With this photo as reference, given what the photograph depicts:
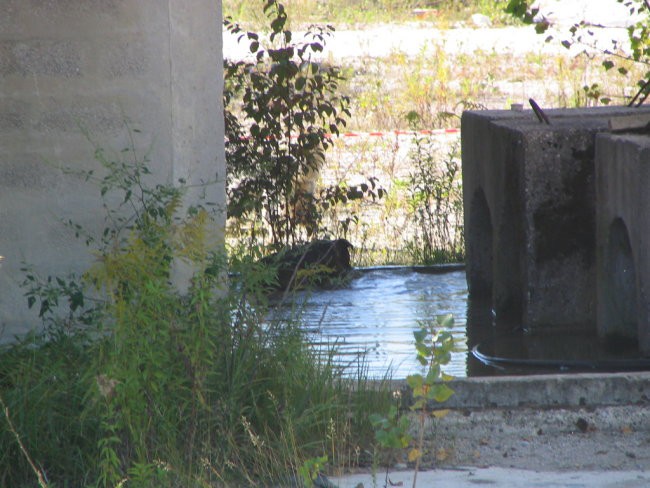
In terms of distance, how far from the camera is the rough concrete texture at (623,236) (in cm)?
536

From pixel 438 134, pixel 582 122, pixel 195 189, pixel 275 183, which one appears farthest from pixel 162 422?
pixel 438 134

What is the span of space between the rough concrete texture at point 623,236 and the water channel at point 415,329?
0.55ft

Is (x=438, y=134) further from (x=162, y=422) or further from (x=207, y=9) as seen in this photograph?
(x=162, y=422)

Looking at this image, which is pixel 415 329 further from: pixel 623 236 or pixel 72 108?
pixel 72 108

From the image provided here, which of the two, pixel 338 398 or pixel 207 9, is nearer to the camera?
pixel 338 398

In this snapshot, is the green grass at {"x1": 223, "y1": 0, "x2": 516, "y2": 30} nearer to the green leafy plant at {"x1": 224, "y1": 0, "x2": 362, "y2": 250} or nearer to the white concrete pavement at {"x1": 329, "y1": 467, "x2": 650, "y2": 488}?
the green leafy plant at {"x1": 224, "y1": 0, "x2": 362, "y2": 250}

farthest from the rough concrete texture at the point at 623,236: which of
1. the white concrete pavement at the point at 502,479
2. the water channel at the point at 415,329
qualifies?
the white concrete pavement at the point at 502,479

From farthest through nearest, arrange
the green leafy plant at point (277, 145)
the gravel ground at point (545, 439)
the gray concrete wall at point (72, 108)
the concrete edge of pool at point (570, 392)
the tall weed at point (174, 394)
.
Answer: the green leafy plant at point (277, 145) → the gray concrete wall at point (72, 108) → the concrete edge of pool at point (570, 392) → the gravel ground at point (545, 439) → the tall weed at point (174, 394)

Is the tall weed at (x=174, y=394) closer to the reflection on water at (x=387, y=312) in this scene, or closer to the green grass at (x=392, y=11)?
the reflection on water at (x=387, y=312)

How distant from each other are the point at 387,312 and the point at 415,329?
2.28ft

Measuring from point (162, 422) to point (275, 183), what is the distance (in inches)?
204

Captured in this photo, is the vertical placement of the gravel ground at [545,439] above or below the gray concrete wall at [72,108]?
below

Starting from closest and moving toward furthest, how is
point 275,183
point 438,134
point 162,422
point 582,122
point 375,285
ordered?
point 162,422, point 582,122, point 375,285, point 275,183, point 438,134

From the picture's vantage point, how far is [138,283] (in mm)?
3838
